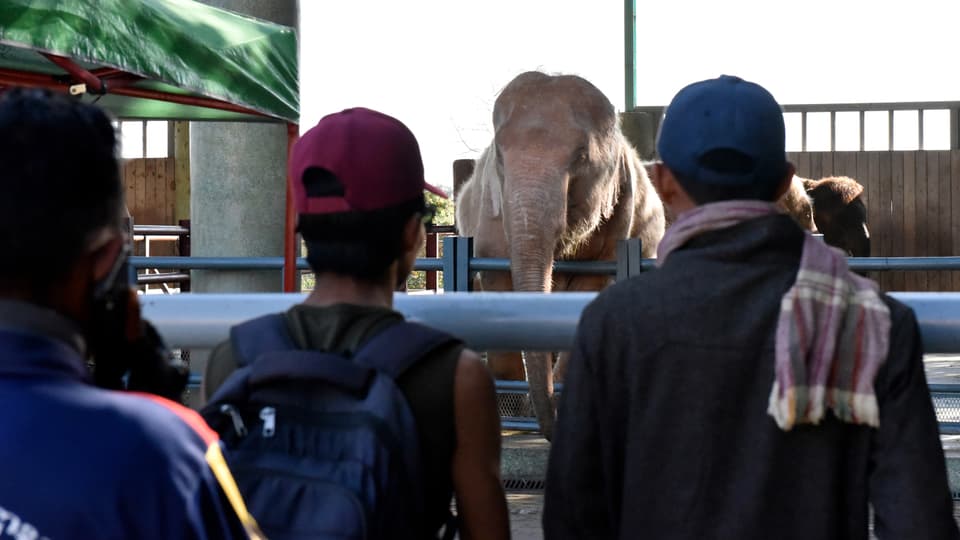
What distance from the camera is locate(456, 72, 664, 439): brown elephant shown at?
6.76 metres

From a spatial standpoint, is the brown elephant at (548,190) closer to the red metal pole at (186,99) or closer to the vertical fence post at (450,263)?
the vertical fence post at (450,263)

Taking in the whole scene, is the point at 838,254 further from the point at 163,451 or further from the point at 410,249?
the point at 163,451

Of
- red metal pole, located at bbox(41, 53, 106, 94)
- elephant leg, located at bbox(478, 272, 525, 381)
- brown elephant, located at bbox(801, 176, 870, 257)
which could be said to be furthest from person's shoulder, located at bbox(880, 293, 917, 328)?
brown elephant, located at bbox(801, 176, 870, 257)

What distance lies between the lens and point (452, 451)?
6.30 feet

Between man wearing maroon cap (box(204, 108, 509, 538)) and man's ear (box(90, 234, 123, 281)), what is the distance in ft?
1.58

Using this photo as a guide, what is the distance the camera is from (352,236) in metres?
1.98

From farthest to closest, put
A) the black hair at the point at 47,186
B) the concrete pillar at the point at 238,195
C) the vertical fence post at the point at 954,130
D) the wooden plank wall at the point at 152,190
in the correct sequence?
the wooden plank wall at the point at 152,190
the vertical fence post at the point at 954,130
the concrete pillar at the point at 238,195
the black hair at the point at 47,186

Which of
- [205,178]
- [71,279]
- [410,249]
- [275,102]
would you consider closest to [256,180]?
[205,178]

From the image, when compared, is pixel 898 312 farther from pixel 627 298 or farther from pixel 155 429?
pixel 155 429

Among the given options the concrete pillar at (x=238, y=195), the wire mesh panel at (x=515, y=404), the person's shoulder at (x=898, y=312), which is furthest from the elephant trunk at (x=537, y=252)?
the person's shoulder at (x=898, y=312)

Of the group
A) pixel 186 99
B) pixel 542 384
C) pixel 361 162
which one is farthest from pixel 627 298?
pixel 186 99

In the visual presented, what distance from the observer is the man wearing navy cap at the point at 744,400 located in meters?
1.98

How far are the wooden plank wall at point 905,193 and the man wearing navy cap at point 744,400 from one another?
20.8 metres

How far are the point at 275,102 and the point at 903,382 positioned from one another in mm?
5990
